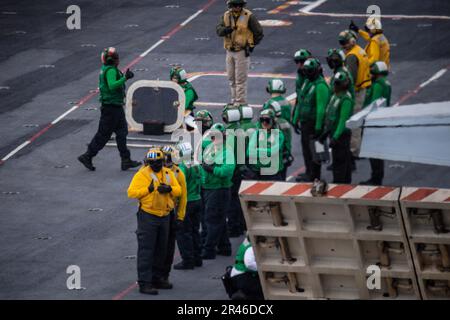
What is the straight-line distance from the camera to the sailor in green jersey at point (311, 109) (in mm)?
26906

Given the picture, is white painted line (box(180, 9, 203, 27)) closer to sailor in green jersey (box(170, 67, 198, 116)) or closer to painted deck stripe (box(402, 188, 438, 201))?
sailor in green jersey (box(170, 67, 198, 116))

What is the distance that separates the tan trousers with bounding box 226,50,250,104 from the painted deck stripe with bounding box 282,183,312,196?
12.5 metres

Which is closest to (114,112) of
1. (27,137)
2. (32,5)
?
(27,137)

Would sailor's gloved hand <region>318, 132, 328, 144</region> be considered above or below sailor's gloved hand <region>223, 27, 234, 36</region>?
below

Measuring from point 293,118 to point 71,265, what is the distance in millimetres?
5674

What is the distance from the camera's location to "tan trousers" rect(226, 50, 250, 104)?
31828mm

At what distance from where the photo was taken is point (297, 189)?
19.5 metres

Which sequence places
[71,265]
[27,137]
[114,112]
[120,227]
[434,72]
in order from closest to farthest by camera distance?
[71,265] → [120,227] → [114,112] → [27,137] → [434,72]

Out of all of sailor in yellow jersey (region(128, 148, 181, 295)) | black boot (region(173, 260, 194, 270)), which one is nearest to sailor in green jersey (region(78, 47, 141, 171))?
black boot (region(173, 260, 194, 270))

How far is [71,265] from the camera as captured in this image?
24.2m

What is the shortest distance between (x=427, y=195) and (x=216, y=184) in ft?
20.5

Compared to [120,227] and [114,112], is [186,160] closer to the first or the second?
[120,227]

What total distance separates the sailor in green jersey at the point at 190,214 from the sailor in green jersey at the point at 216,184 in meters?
0.20

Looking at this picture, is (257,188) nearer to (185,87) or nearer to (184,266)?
(184,266)
